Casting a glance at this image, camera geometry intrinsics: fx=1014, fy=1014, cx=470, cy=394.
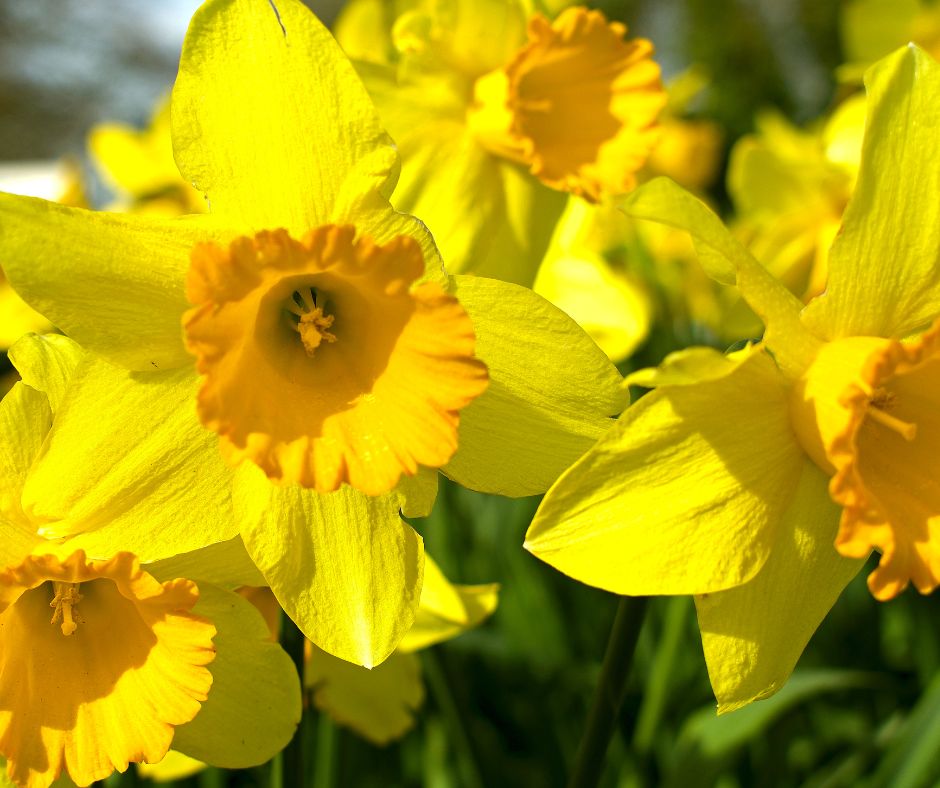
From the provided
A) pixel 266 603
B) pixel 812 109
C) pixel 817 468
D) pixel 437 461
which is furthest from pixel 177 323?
pixel 812 109

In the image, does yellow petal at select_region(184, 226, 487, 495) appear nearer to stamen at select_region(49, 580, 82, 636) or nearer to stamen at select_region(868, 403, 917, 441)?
stamen at select_region(49, 580, 82, 636)

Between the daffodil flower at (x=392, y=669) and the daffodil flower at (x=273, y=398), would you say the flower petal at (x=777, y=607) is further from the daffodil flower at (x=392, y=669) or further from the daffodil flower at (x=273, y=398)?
the daffodil flower at (x=392, y=669)

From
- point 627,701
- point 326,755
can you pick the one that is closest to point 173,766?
point 326,755

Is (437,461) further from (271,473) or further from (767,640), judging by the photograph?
(767,640)

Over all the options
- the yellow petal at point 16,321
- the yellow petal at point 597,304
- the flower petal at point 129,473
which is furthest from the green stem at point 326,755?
the yellow petal at point 16,321

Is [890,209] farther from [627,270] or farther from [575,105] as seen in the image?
[627,270]

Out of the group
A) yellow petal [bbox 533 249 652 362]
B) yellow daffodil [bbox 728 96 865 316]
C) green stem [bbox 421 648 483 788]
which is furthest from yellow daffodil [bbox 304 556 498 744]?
yellow daffodil [bbox 728 96 865 316]

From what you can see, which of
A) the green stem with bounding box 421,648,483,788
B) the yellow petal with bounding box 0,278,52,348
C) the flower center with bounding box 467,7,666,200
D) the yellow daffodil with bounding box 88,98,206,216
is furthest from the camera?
the yellow daffodil with bounding box 88,98,206,216
